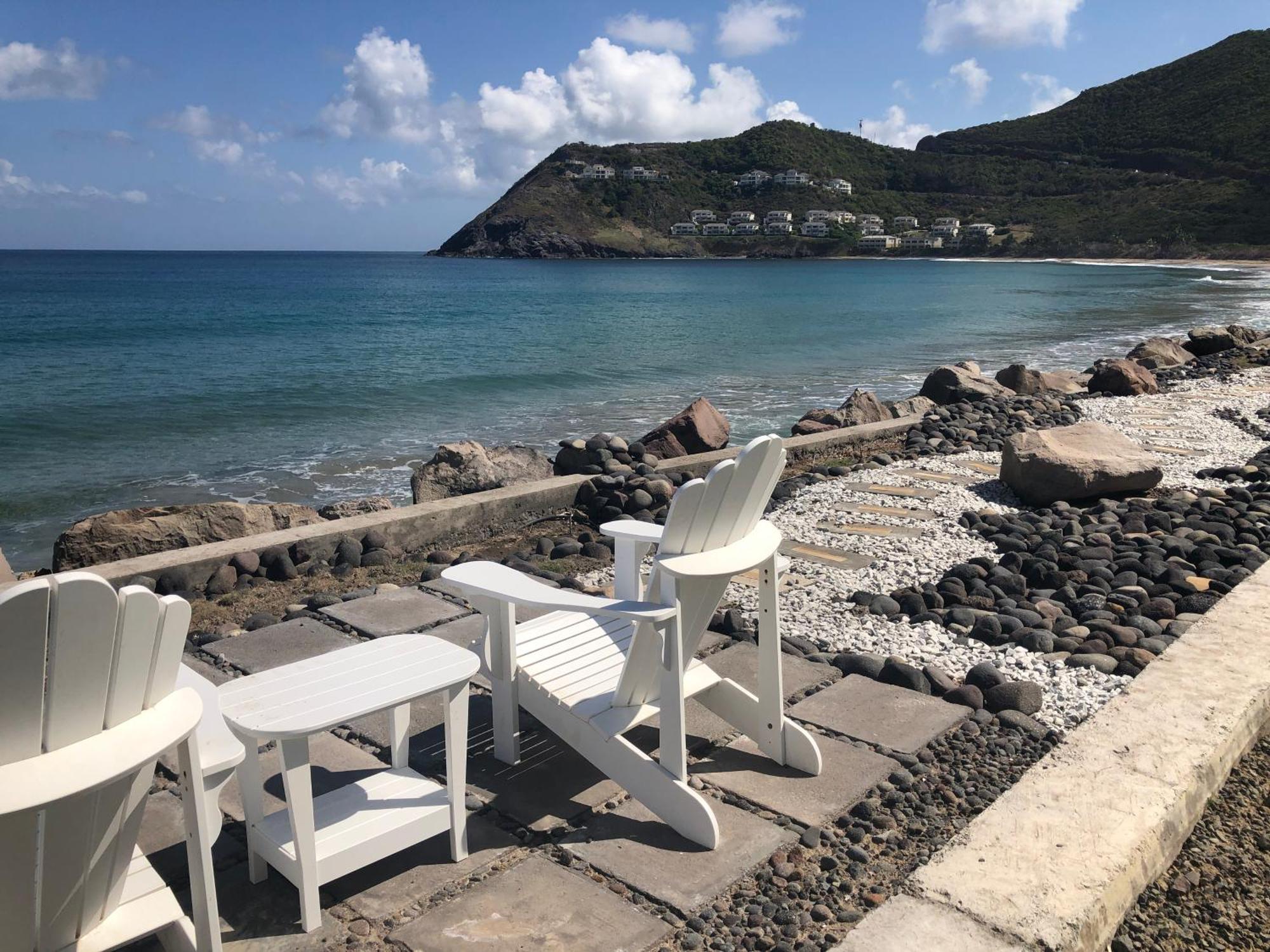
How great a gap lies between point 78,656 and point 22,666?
0.09m

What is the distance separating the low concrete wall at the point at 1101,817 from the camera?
7.53 feet

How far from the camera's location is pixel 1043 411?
41.7 feet

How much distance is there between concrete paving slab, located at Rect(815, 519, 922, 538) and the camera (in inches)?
264

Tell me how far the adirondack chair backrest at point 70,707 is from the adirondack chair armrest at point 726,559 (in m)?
1.37

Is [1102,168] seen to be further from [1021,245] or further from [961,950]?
[961,950]

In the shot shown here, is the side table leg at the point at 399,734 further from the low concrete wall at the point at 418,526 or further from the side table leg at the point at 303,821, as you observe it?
the low concrete wall at the point at 418,526

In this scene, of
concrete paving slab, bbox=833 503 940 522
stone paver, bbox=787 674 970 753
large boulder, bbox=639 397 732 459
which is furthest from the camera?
large boulder, bbox=639 397 732 459

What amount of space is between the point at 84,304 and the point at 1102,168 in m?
113

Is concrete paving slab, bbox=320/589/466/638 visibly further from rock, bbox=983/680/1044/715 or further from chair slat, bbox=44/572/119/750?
chair slat, bbox=44/572/119/750

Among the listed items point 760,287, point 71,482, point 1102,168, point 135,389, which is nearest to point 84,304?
point 135,389

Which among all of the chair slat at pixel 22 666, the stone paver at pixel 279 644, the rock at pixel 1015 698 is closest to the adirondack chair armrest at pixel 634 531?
the stone paver at pixel 279 644

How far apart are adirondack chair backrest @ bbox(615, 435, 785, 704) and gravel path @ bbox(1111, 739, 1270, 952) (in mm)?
1432

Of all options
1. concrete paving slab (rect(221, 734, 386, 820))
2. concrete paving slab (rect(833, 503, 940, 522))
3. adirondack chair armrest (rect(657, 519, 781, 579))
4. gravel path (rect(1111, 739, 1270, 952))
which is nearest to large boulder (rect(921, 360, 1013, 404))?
concrete paving slab (rect(833, 503, 940, 522))

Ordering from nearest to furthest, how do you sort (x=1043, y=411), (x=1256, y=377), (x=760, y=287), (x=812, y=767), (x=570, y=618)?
1. (x=812, y=767)
2. (x=570, y=618)
3. (x=1043, y=411)
4. (x=1256, y=377)
5. (x=760, y=287)
